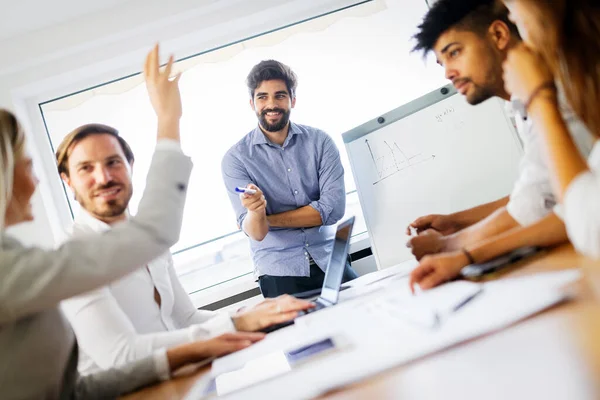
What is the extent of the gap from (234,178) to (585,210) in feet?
2.92

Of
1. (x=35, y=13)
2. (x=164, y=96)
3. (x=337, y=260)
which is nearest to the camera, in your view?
(x=164, y=96)

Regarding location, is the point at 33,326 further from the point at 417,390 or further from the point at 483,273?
the point at 483,273

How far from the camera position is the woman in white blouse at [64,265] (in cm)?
38

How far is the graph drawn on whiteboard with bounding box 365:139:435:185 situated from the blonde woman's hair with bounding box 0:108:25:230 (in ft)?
2.39

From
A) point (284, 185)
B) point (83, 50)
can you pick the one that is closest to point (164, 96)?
point (83, 50)

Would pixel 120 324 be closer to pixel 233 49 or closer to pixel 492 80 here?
pixel 492 80

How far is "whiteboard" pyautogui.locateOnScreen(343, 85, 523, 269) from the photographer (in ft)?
2.61

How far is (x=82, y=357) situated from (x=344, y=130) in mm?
931

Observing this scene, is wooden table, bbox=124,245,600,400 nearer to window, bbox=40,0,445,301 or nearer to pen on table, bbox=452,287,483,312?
pen on table, bbox=452,287,483,312

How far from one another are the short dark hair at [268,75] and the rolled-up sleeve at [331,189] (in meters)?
0.23

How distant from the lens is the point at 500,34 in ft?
1.61

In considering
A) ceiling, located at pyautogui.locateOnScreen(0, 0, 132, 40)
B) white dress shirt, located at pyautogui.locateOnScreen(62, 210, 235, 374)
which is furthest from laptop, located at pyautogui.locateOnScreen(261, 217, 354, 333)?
ceiling, located at pyautogui.locateOnScreen(0, 0, 132, 40)

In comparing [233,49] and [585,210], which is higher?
[233,49]

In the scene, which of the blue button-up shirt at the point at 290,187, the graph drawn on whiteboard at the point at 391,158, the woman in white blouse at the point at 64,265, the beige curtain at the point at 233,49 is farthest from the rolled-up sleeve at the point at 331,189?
the woman in white blouse at the point at 64,265
